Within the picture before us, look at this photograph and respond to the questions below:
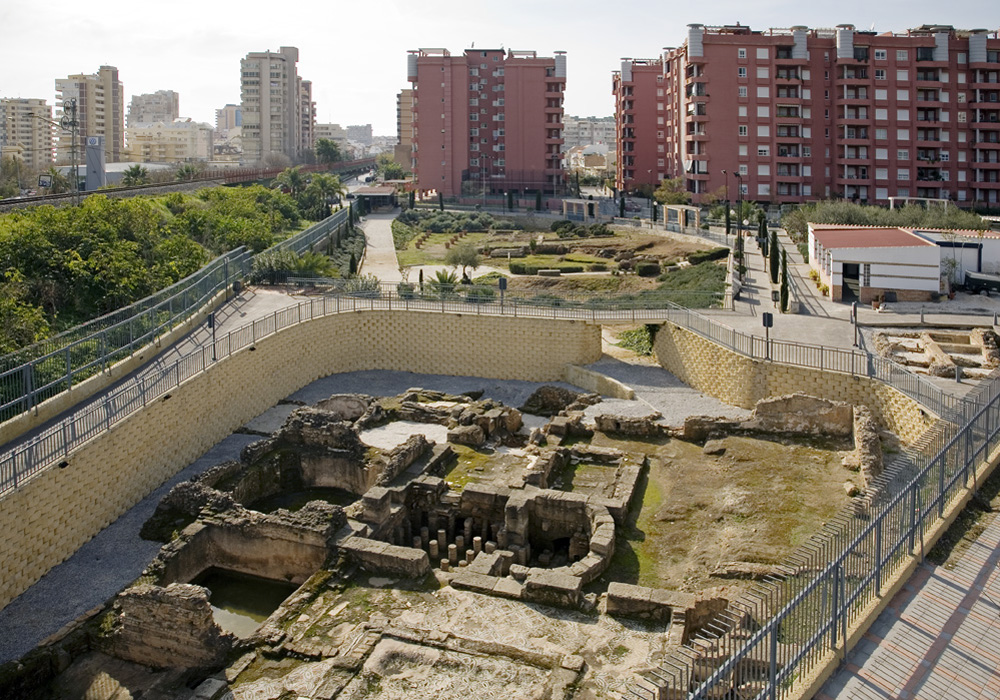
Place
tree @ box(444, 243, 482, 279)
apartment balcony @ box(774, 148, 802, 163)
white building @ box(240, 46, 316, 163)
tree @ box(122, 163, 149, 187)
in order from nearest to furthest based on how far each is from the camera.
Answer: tree @ box(444, 243, 482, 279) → tree @ box(122, 163, 149, 187) → apartment balcony @ box(774, 148, 802, 163) → white building @ box(240, 46, 316, 163)

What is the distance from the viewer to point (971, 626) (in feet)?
38.3

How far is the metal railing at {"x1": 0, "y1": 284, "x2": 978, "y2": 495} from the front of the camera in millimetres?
19484

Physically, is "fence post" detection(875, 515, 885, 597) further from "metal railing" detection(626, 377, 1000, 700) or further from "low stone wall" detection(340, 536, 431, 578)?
"low stone wall" detection(340, 536, 431, 578)

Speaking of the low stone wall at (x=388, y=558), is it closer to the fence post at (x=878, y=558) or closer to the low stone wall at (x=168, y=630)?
the low stone wall at (x=168, y=630)

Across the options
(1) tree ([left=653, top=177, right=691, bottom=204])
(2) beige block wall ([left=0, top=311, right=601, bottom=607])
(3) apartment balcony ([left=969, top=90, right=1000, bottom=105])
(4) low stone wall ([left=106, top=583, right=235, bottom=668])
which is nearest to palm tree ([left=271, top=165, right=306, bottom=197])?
(1) tree ([left=653, top=177, right=691, bottom=204])

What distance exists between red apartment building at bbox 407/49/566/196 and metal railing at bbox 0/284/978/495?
2329 inches

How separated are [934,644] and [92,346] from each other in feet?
72.8

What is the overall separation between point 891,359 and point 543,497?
13.0 meters

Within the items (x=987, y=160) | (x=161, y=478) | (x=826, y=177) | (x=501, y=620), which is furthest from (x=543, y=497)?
(x=987, y=160)

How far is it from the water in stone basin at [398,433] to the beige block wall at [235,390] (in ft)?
14.3

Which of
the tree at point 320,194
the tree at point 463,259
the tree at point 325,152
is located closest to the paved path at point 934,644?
the tree at point 463,259

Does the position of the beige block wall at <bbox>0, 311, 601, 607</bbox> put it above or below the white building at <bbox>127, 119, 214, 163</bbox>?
below

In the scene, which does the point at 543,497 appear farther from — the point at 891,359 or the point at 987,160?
the point at 987,160

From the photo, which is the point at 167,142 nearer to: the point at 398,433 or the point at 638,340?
the point at 638,340
